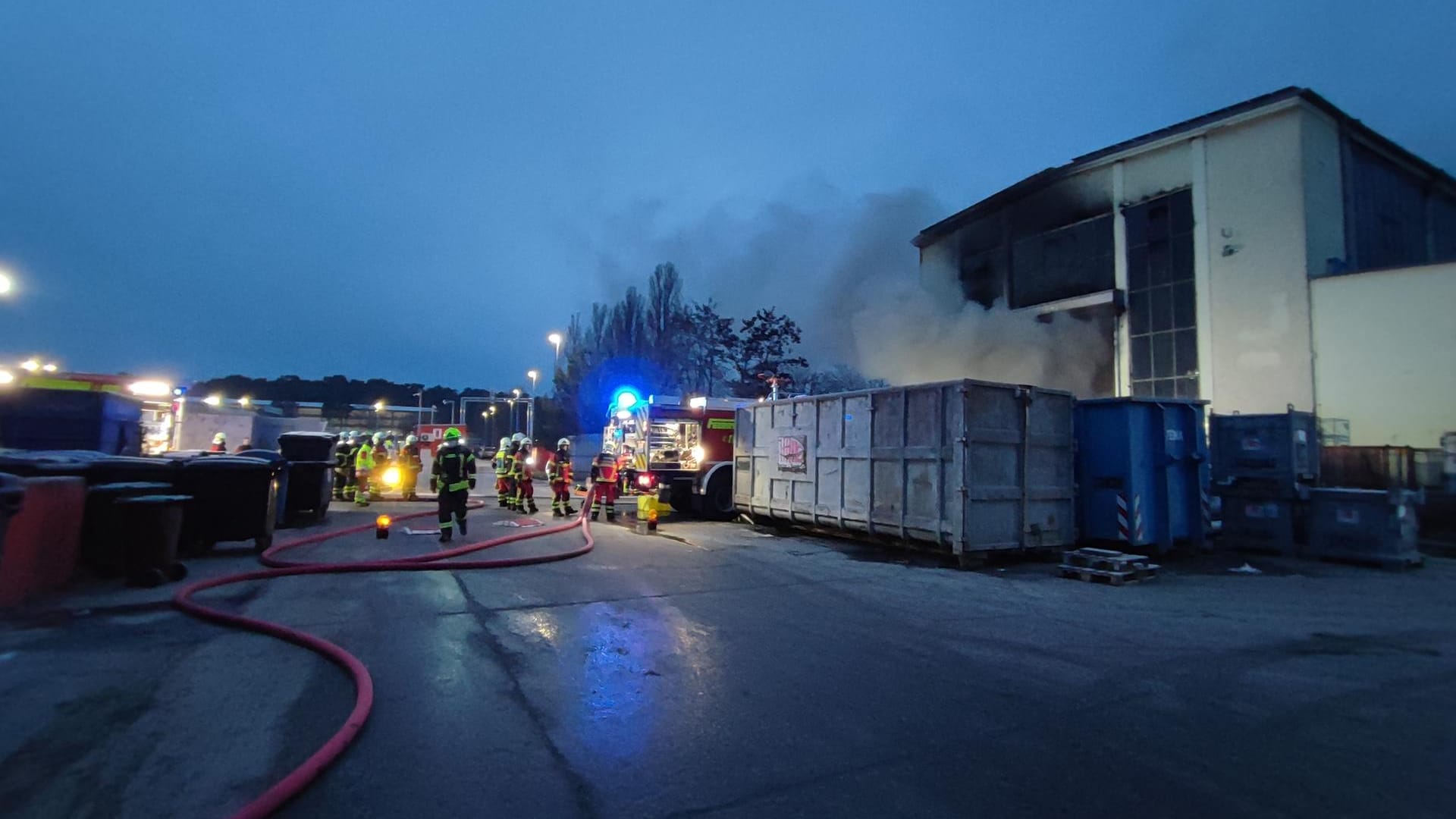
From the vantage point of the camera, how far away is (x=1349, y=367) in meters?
16.2

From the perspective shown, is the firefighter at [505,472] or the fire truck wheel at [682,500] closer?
the firefighter at [505,472]

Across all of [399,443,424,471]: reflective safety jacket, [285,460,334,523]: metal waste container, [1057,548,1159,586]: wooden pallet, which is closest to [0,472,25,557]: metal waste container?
[285,460,334,523]: metal waste container

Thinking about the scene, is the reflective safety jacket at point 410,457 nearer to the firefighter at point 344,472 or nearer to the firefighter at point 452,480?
the firefighter at point 344,472

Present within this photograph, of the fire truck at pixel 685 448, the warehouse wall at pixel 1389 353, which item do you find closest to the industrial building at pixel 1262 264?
the warehouse wall at pixel 1389 353

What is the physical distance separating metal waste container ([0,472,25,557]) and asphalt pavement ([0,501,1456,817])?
0.68m

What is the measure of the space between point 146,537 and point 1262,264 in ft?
75.3

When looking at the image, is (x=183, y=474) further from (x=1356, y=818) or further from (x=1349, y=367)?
(x=1349, y=367)

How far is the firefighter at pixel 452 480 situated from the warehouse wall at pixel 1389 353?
1963 cm

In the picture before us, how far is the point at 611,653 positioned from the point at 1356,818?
3745mm

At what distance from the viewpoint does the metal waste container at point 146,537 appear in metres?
6.25

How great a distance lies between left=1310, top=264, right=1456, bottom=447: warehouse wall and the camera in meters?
15.2

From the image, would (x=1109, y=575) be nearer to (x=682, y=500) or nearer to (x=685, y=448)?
(x=685, y=448)

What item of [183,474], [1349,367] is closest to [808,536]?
[183,474]

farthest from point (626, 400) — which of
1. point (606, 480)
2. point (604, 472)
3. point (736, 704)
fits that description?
point (736, 704)
